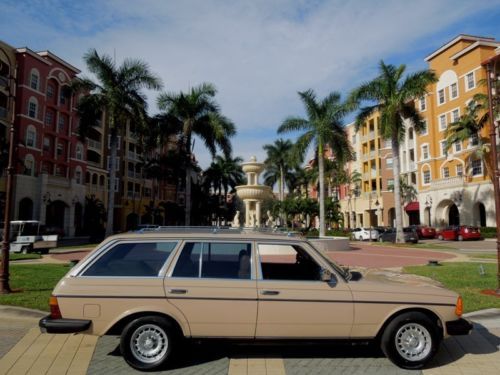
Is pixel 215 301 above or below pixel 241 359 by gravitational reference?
above

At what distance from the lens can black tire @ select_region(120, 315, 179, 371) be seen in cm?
469

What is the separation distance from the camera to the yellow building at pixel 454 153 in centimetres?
4134

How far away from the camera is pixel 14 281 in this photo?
11.3 meters

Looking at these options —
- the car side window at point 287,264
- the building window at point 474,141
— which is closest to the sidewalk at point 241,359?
the car side window at point 287,264

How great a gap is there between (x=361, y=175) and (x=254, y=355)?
65.0 metres

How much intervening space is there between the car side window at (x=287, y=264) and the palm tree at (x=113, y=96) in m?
25.5

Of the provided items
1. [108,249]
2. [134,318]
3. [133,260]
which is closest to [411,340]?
[134,318]

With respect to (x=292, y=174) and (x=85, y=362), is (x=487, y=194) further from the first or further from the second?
(x=85, y=362)

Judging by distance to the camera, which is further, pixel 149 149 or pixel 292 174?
pixel 292 174

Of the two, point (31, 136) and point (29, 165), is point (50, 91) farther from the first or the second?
point (29, 165)

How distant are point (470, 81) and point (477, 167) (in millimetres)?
9267

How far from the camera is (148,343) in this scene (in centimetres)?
477

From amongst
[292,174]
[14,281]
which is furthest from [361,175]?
[14,281]

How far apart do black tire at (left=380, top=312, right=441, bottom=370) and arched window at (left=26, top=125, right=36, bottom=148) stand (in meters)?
43.8
